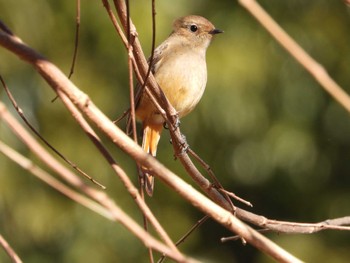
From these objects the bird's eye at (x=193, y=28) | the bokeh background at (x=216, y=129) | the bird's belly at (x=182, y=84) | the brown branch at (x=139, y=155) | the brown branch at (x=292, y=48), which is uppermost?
the brown branch at (x=292, y=48)

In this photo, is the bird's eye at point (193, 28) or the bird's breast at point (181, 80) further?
the bird's eye at point (193, 28)

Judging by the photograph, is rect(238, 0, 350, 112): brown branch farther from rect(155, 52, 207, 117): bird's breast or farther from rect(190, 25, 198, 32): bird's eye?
rect(190, 25, 198, 32): bird's eye

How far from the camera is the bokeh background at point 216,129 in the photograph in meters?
6.34

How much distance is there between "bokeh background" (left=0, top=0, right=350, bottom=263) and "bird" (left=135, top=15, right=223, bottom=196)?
81.2 inches

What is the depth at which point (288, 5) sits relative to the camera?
23.2 feet

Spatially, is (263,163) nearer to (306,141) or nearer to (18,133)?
(306,141)

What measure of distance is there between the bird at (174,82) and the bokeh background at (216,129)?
206 centimetres

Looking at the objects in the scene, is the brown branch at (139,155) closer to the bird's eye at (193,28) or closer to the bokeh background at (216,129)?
the bird's eye at (193,28)

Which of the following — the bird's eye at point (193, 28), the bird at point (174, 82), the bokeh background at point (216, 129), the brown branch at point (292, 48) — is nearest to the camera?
the brown branch at point (292, 48)

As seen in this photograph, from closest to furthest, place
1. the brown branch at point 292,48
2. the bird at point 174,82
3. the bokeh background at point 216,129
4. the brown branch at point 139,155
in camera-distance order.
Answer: the brown branch at point 292,48 < the brown branch at point 139,155 < the bird at point 174,82 < the bokeh background at point 216,129

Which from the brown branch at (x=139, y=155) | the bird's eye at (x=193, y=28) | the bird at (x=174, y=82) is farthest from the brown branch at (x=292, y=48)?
the bird's eye at (x=193, y=28)

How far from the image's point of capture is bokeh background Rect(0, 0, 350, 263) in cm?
634

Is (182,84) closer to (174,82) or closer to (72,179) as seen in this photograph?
(174,82)

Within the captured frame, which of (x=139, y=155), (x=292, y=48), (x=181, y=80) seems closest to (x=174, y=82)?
(x=181, y=80)
